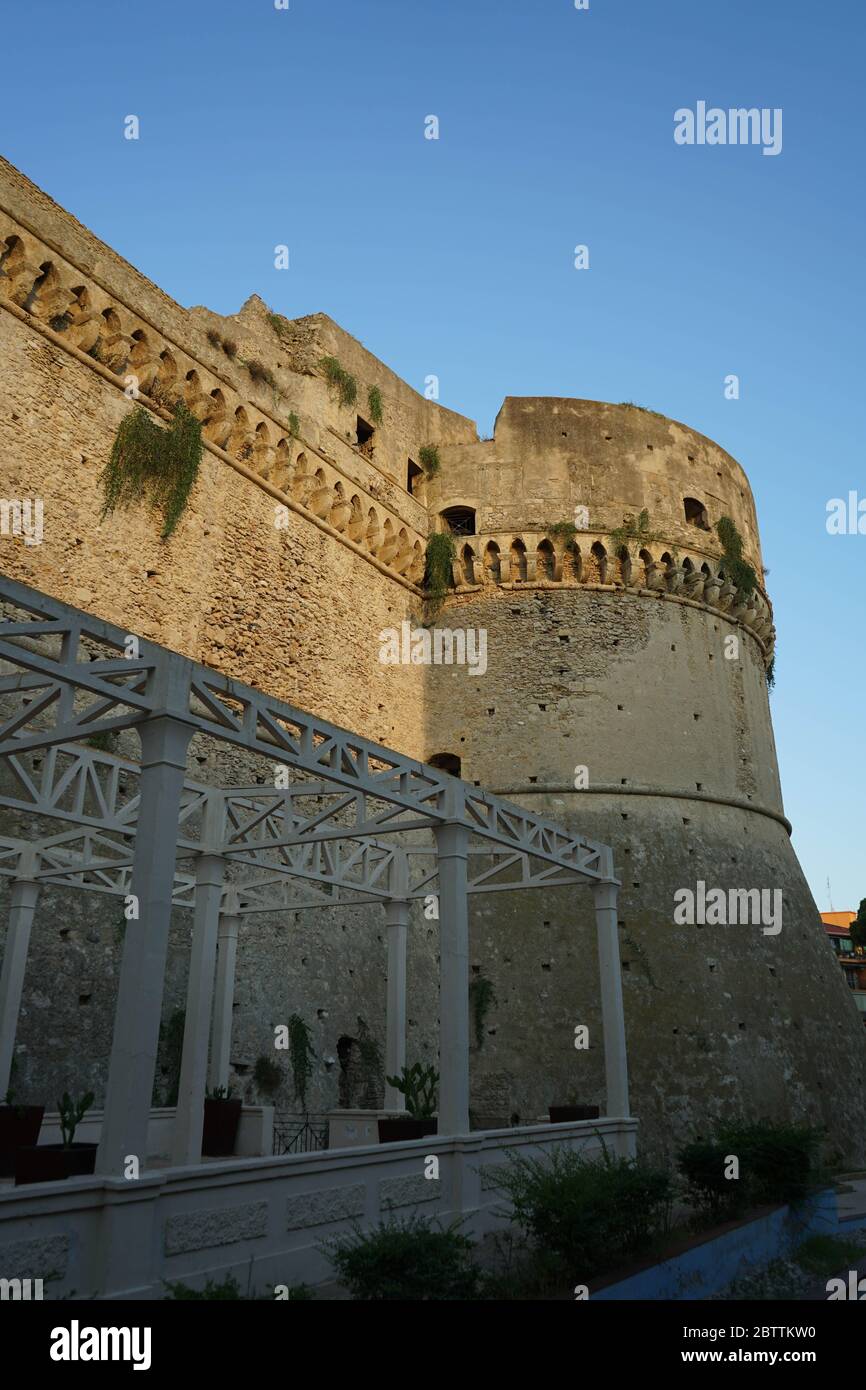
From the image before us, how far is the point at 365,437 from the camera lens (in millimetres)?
18594

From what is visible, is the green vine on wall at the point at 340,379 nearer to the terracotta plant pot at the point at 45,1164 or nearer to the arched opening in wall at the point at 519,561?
the arched opening in wall at the point at 519,561

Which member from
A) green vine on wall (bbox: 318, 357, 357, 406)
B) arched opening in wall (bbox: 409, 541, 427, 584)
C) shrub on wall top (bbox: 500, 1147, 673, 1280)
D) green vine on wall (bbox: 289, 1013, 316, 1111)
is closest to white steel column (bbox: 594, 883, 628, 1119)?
shrub on wall top (bbox: 500, 1147, 673, 1280)

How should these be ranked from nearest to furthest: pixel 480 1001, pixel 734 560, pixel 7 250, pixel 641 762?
pixel 7 250
pixel 480 1001
pixel 641 762
pixel 734 560

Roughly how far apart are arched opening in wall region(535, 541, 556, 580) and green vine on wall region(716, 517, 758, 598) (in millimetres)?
3676

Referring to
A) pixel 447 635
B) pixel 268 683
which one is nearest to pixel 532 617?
pixel 447 635

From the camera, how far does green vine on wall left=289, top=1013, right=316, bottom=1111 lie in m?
12.8

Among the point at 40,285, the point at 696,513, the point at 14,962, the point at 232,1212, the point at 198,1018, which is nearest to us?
the point at 232,1212

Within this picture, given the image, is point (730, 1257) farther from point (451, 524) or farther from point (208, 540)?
point (451, 524)

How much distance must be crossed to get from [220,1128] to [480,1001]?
22.0 ft

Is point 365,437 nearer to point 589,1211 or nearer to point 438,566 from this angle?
point 438,566

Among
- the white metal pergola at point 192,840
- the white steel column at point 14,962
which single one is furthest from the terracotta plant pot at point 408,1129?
the white steel column at point 14,962

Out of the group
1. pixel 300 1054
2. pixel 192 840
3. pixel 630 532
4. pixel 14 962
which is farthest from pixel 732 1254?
pixel 630 532

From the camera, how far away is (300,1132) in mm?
11562
